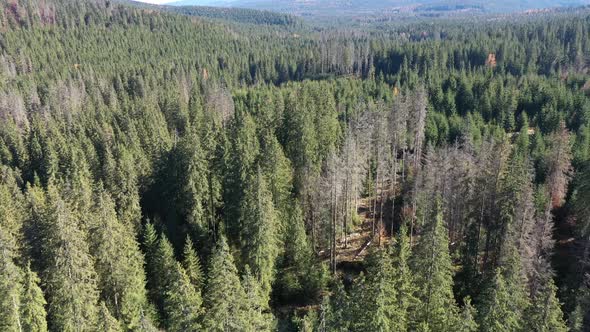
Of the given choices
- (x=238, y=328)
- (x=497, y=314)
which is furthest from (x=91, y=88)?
(x=497, y=314)

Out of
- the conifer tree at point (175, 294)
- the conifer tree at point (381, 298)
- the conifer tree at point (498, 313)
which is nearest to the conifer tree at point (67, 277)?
the conifer tree at point (175, 294)

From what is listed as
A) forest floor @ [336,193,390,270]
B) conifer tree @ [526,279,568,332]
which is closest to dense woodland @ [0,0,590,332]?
conifer tree @ [526,279,568,332]

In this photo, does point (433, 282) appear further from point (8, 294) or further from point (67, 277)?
point (8, 294)

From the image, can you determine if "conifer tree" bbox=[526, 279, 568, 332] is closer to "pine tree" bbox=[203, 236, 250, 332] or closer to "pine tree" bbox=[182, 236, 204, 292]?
"pine tree" bbox=[203, 236, 250, 332]

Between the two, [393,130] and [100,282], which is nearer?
[100,282]

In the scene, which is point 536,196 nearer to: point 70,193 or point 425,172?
point 425,172

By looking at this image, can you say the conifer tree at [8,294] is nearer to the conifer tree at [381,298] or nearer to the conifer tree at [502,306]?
the conifer tree at [381,298]
